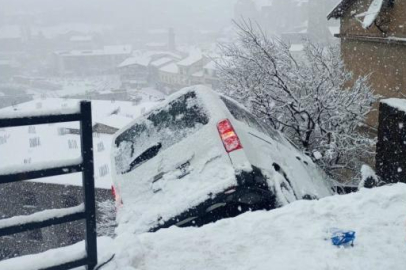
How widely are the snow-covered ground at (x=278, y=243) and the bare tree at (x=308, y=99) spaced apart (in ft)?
18.4

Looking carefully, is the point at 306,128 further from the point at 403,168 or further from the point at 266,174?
the point at 266,174

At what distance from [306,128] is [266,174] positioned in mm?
5937

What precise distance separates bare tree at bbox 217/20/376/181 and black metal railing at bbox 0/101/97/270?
718 centimetres

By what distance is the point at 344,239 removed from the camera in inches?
115

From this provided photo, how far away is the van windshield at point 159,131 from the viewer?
434 centimetres

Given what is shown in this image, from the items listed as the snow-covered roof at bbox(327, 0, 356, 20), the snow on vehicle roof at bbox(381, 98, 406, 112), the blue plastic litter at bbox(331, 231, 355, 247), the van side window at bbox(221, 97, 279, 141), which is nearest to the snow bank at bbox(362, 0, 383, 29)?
the snow-covered roof at bbox(327, 0, 356, 20)

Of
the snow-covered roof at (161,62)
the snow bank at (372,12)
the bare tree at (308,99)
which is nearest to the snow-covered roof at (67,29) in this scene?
the snow-covered roof at (161,62)

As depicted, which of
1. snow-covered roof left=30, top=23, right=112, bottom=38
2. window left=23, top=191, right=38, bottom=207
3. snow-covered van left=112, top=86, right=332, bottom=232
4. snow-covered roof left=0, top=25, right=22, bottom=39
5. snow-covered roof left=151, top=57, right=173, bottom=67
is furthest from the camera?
snow-covered roof left=30, top=23, right=112, bottom=38

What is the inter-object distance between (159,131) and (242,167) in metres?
1.29

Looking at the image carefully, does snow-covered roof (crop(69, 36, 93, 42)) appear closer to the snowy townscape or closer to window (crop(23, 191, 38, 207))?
the snowy townscape

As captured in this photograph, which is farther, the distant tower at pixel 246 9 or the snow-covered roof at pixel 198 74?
the distant tower at pixel 246 9

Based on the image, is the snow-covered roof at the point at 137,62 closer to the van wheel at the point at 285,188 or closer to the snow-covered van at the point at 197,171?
the snow-covered van at the point at 197,171

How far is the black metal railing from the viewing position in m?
2.11

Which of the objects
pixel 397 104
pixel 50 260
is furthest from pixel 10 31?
pixel 50 260
